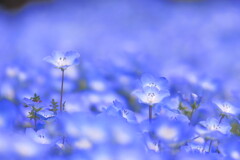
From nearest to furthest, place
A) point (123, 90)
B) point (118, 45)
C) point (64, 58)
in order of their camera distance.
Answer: point (64, 58) → point (123, 90) → point (118, 45)

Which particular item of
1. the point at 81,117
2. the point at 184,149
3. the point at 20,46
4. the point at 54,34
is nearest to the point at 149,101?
the point at 184,149

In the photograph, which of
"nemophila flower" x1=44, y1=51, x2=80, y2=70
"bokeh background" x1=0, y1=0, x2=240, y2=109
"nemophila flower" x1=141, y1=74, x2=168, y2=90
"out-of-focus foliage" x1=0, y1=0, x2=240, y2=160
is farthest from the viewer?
"bokeh background" x1=0, y1=0, x2=240, y2=109

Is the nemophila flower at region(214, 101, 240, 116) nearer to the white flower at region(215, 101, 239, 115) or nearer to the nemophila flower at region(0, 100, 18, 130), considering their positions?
the white flower at region(215, 101, 239, 115)

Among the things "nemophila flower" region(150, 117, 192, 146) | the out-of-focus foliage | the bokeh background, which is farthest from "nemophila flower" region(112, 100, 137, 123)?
the bokeh background

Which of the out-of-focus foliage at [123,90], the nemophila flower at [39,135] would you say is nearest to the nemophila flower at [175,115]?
the out-of-focus foliage at [123,90]

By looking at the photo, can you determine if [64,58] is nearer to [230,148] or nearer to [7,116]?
[7,116]

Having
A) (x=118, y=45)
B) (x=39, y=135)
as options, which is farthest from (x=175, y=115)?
(x=118, y=45)
